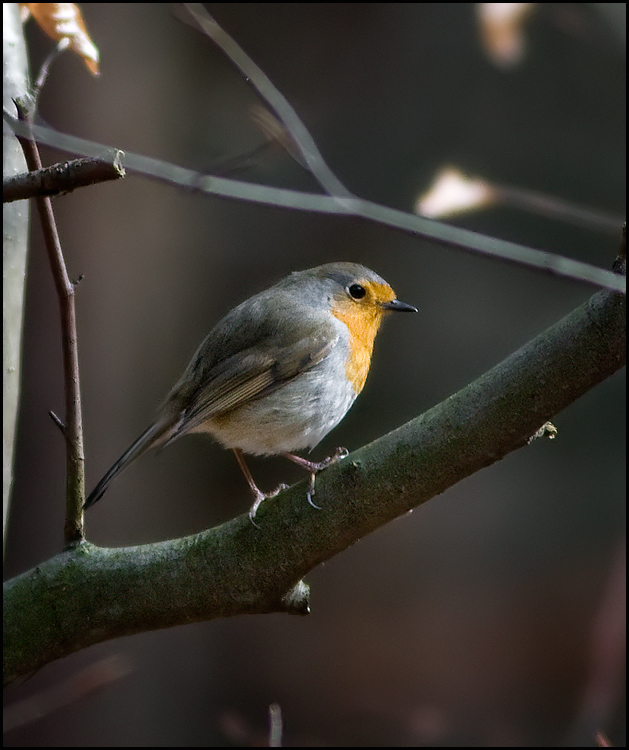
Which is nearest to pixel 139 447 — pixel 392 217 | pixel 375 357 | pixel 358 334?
pixel 358 334

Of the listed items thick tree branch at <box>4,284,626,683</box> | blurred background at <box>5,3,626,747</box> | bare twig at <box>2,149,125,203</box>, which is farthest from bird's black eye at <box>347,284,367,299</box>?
blurred background at <box>5,3,626,747</box>

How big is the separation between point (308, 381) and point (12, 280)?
0.71m

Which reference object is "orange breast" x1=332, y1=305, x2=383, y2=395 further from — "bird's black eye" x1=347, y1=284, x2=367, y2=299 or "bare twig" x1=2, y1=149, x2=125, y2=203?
"bare twig" x1=2, y1=149, x2=125, y2=203

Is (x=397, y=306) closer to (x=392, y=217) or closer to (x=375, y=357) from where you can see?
(x=392, y=217)

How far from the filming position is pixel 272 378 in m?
2.04

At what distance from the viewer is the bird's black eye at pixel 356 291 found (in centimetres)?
218

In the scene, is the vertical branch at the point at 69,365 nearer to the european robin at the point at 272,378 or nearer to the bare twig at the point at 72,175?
the bare twig at the point at 72,175

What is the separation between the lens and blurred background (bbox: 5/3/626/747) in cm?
360

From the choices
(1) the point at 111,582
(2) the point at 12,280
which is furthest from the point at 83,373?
(1) the point at 111,582

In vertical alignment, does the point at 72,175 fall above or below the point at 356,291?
below

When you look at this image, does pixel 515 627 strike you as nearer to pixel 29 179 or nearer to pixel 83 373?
pixel 83 373

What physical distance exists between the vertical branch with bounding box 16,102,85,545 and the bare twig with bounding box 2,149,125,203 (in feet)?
0.54

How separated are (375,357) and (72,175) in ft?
9.30

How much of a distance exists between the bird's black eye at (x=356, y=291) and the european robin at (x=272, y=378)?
73 millimetres
